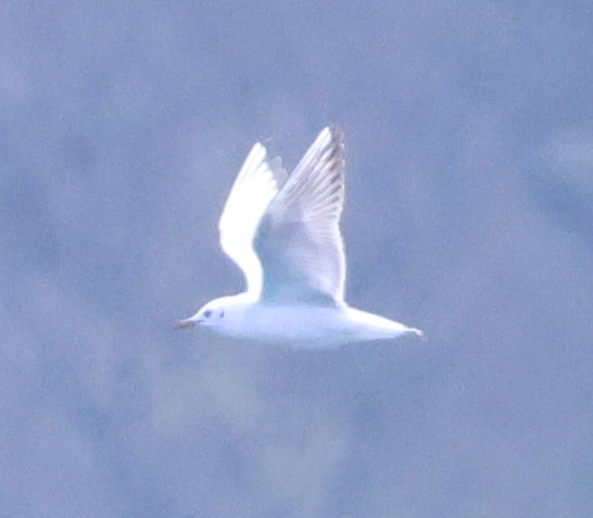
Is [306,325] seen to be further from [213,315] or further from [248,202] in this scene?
[248,202]

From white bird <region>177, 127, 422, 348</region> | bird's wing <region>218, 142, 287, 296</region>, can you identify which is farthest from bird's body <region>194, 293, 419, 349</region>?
bird's wing <region>218, 142, 287, 296</region>

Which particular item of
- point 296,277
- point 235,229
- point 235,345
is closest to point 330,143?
point 296,277

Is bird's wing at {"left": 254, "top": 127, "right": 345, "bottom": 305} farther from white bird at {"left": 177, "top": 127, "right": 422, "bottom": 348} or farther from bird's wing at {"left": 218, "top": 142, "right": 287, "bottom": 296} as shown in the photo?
bird's wing at {"left": 218, "top": 142, "right": 287, "bottom": 296}

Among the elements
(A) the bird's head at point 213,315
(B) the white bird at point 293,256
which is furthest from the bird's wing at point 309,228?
(A) the bird's head at point 213,315

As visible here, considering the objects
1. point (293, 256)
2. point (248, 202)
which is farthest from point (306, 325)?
point (248, 202)

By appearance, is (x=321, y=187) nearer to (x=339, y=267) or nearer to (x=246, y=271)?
(x=339, y=267)

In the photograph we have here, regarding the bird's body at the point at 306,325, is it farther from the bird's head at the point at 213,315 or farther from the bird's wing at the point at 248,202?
the bird's wing at the point at 248,202

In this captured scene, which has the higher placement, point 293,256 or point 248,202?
point 248,202
